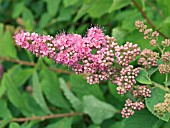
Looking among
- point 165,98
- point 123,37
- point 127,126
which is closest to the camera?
point 165,98

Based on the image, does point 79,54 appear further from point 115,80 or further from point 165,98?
point 165,98

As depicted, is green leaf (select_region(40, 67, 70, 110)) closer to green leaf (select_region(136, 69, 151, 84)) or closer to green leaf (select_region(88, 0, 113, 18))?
green leaf (select_region(88, 0, 113, 18))

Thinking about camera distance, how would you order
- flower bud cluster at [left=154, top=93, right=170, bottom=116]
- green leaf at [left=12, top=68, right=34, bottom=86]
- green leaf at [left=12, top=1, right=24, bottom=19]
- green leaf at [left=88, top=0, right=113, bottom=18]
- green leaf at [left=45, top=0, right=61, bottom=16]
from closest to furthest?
flower bud cluster at [left=154, top=93, right=170, bottom=116] → green leaf at [left=88, top=0, right=113, bottom=18] → green leaf at [left=12, top=68, right=34, bottom=86] → green leaf at [left=45, top=0, right=61, bottom=16] → green leaf at [left=12, top=1, right=24, bottom=19]

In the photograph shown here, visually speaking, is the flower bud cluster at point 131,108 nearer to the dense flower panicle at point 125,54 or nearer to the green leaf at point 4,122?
the dense flower panicle at point 125,54

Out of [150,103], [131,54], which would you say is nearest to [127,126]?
[150,103]

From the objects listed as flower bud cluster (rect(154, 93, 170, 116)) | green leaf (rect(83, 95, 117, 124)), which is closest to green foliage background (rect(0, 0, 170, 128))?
green leaf (rect(83, 95, 117, 124))
